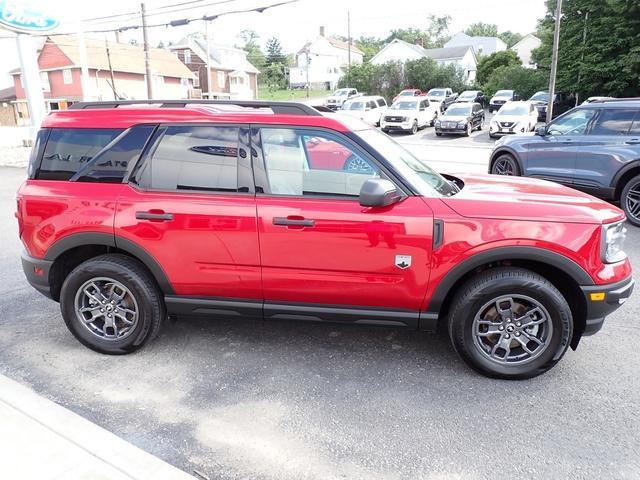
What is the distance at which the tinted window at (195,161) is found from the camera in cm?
352

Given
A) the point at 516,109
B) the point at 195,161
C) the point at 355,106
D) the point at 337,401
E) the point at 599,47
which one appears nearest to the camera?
the point at 337,401

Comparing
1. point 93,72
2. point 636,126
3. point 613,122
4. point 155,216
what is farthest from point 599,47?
point 93,72

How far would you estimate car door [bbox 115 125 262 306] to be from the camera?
3.47 m

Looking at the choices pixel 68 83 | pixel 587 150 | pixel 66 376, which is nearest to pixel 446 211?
pixel 66 376

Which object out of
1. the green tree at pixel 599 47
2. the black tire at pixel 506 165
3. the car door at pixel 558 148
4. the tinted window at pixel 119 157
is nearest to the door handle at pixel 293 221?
the tinted window at pixel 119 157

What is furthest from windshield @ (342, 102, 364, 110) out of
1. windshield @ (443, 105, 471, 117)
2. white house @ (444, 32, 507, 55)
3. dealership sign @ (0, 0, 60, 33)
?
white house @ (444, 32, 507, 55)

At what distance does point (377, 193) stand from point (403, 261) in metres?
0.51

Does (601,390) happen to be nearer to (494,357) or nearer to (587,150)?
(494,357)

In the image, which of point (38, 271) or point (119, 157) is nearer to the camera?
point (119, 157)

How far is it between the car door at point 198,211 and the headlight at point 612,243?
7.51 ft

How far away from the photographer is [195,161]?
11.8ft

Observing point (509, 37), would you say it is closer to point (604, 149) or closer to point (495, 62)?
point (495, 62)

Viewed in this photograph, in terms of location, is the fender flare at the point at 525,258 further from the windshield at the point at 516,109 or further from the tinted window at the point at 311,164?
the windshield at the point at 516,109

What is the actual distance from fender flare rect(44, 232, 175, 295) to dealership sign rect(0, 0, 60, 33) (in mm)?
15996
